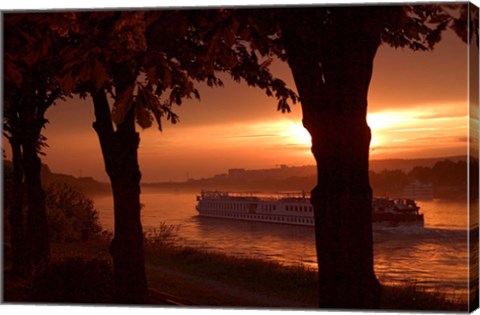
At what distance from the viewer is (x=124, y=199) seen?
10172 mm

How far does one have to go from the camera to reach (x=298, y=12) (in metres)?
8.98

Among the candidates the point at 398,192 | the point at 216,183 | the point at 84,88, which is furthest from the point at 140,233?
the point at 398,192

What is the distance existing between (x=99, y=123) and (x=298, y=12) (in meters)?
2.54

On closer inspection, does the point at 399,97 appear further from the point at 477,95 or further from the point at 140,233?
the point at 140,233

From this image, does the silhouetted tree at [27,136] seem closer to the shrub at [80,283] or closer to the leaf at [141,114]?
the shrub at [80,283]

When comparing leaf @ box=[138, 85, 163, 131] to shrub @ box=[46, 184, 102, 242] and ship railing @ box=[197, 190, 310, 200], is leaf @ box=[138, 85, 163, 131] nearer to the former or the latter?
ship railing @ box=[197, 190, 310, 200]

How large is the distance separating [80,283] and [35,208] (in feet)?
3.31

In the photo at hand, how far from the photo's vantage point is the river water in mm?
8969

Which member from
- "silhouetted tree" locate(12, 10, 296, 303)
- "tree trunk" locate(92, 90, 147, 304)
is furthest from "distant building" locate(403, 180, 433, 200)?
"tree trunk" locate(92, 90, 147, 304)

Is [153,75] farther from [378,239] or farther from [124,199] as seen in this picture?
[378,239]

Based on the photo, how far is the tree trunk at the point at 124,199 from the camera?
10102 mm

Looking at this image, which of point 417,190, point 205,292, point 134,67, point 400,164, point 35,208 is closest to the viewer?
point 400,164

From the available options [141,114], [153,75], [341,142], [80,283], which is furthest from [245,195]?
[141,114]

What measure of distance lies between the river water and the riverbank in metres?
0.10
